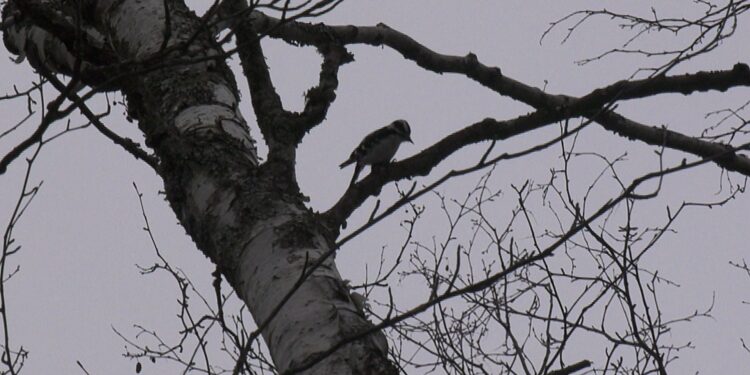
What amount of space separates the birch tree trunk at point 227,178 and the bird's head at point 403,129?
11.7 ft

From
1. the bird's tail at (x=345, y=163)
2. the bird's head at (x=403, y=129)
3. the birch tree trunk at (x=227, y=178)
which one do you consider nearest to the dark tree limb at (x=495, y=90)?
the birch tree trunk at (x=227, y=178)

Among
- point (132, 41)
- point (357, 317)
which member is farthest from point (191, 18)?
point (357, 317)

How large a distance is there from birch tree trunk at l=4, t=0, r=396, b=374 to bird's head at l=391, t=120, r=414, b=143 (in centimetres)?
355

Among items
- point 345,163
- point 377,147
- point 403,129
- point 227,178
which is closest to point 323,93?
point 227,178

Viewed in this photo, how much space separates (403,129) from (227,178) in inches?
175

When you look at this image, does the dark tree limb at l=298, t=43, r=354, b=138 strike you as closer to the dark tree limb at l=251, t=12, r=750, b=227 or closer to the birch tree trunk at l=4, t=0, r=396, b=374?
the birch tree trunk at l=4, t=0, r=396, b=374

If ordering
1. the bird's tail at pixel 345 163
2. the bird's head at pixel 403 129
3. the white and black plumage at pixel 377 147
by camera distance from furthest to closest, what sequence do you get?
the bird's tail at pixel 345 163
the bird's head at pixel 403 129
the white and black plumage at pixel 377 147

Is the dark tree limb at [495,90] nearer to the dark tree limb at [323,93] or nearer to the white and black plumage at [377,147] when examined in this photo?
the dark tree limb at [323,93]

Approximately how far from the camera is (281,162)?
101 inches

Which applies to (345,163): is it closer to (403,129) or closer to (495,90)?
(403,129)

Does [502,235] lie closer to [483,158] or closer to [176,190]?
[176,190]

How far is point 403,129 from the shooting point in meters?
6.82

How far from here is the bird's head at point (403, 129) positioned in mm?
6699

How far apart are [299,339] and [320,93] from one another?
4.00 ft
